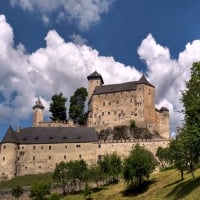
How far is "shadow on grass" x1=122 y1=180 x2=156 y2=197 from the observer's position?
163 ft

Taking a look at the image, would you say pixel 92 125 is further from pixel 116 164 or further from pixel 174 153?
pixel 174 153

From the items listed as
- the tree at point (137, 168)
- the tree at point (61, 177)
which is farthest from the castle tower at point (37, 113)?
the tree at point (137, 168)

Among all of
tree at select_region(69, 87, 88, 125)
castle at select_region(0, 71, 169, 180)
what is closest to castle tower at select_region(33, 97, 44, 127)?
castle at select_region(0, 71, 169, 180)

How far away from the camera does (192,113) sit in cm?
3353

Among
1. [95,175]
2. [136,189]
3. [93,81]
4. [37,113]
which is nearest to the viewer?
[136,189]

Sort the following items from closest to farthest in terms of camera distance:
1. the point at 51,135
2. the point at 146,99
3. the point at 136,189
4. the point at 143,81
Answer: the point at 136,189, the point at 51,135, the point at 146,99, the point at 143,81

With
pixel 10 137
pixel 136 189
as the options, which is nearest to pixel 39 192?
pixel 136 189

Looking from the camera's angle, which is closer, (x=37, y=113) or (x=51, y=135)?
(x=51, y=135)

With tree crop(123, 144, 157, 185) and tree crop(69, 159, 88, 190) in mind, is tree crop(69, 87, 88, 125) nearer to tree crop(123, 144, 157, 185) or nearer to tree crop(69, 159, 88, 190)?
tree crop(69, 159, 88, 190)

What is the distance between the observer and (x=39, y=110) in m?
102

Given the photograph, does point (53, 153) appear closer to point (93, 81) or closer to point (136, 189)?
point (93, 81)

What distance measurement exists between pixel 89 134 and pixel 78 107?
18.5m

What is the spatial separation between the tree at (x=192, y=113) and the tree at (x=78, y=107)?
68.6 metres

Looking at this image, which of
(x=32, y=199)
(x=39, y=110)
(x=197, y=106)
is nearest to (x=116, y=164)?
(x=32, y=199)
